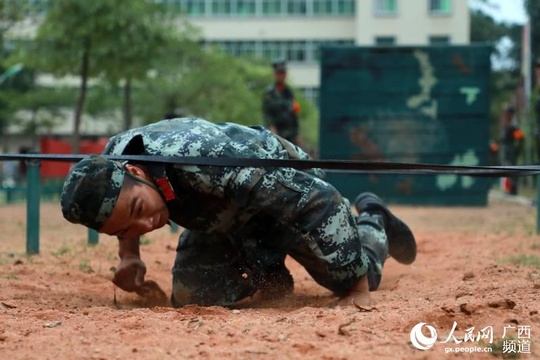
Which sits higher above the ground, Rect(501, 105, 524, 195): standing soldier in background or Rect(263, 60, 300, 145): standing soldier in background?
Rect(263, 60, 300, 145): standing soldier in background

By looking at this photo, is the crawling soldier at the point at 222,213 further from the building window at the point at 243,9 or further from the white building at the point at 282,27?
the building window at the point at 243,9

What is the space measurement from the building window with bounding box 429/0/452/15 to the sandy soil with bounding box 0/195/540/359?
149 feet

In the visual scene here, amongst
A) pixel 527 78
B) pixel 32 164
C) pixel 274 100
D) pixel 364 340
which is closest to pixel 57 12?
pixel 274 100

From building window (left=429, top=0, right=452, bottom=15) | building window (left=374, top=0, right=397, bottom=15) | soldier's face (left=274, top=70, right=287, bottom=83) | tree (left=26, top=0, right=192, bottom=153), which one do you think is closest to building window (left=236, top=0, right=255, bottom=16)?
building window (left=374, top=0, right=397, bottom=15)

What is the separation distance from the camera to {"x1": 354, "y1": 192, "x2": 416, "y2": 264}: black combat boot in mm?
5630

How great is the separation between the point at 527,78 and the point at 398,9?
30513 mm

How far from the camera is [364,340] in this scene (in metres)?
3.14

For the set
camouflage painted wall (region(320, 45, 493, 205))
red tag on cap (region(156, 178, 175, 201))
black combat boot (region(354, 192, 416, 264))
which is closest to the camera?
red tag on cap (region(156, 178, 175, 201))

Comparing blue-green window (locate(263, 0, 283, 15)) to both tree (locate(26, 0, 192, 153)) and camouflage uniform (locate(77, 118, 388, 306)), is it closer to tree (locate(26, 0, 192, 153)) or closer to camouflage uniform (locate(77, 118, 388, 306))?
tree (locate(26, 0, 192, 153))

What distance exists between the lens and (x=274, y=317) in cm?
377

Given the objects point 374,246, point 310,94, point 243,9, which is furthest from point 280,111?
point 310,94

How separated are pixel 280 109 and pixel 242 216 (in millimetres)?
10131

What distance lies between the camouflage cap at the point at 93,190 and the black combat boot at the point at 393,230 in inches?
82.8

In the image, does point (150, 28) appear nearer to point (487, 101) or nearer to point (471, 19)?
point (487, 101)
